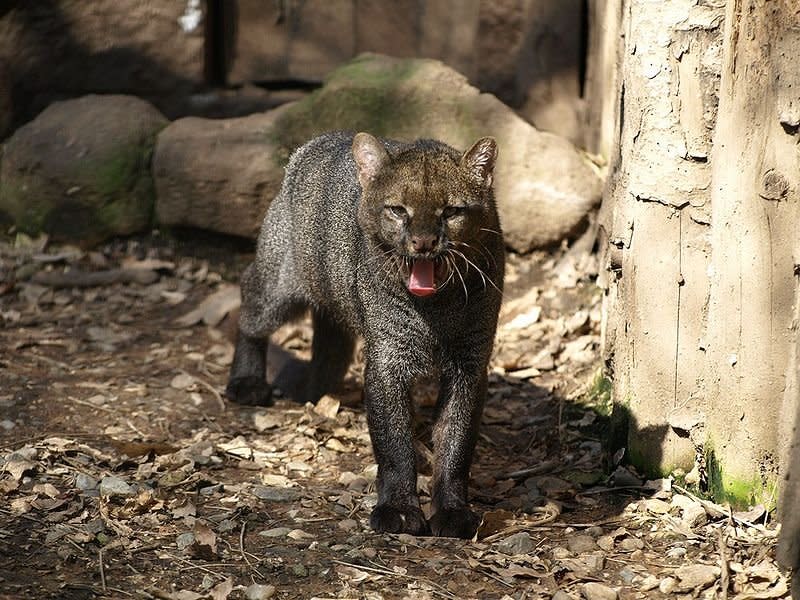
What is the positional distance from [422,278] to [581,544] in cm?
123

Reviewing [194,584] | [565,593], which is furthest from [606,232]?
[194,584]

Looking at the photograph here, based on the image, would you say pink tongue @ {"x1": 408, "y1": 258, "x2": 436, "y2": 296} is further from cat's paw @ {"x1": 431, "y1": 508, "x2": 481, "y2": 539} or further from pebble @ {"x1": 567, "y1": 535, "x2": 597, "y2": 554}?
pebble @ {"x1": 567, "y1": 535, "x2": 597, "y2": 554}

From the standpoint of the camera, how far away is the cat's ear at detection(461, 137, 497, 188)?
4.93 metres

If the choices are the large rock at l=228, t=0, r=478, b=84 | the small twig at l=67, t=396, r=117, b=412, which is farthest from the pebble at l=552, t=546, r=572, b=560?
the large rock at l=228, t=0, r=478, b=84

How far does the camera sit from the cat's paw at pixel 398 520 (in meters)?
4.79

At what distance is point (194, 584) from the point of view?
4.25 metres

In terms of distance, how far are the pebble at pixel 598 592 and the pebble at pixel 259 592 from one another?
1119mm

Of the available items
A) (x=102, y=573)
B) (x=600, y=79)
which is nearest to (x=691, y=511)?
(x=102, y=573)

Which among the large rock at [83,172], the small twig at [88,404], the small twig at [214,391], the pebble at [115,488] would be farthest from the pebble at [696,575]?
the large rock at [83,172]

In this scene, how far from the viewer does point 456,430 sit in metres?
5.07

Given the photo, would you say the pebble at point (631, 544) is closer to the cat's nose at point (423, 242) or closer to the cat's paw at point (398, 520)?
the cat's paw at point (398, 520)

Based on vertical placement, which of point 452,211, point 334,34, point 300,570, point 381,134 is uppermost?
point 334,34

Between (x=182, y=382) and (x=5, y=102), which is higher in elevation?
(x=5, y=102)

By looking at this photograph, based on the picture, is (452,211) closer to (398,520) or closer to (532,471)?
(398,520)
